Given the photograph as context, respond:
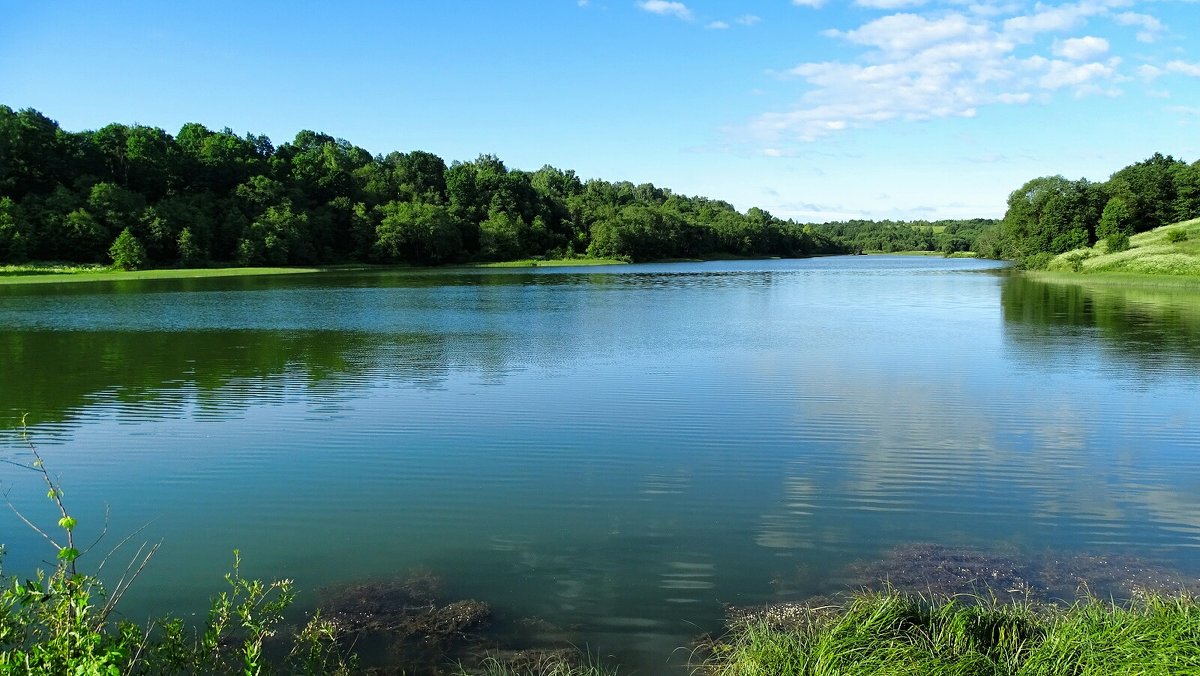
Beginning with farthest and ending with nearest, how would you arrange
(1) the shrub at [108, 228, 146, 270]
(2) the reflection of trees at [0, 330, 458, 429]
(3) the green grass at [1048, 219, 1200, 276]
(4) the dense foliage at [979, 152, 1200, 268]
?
(4) the dense foliage at [979, 152, 1200, 268] → (1) the shrub at [108, 228, 146, 270] → (3) the green grass at [1048, 219, 1200, 276] → (2) the reflection of trees at [0, 330, 458, 429]

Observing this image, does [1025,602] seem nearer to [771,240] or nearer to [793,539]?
[793,539]

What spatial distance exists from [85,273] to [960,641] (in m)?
81.7

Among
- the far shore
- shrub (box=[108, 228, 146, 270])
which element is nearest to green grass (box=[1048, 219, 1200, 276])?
the far shore

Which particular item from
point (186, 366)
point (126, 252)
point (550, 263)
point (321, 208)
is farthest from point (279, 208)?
point (186, 366)

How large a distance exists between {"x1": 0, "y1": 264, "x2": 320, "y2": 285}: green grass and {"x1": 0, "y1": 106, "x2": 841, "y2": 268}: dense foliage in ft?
9.20

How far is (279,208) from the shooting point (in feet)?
318

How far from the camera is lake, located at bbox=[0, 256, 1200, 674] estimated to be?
7.89 meters

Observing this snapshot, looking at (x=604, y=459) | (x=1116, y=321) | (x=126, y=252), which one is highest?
(x=126, y=252)

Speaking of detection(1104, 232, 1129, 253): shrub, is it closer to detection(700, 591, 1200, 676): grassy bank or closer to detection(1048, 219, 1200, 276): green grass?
detection(1048, 219, 1200, 276): green grass

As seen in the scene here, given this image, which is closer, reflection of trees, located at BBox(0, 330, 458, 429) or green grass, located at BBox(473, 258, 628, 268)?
reflection of trees, located at BBox(0, 330, 458, 429)

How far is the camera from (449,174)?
133 metres

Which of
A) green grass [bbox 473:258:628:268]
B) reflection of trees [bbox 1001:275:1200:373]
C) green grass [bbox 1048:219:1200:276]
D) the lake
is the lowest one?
the lake

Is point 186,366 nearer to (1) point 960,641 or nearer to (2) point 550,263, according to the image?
(1) point 960,641

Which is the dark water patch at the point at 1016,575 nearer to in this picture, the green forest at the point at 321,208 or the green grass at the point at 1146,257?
the green grass at the point at 1146,257
